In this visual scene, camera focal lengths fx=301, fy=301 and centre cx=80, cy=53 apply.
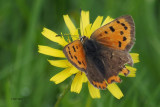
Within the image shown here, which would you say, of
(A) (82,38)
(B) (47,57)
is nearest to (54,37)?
(A) (82,38)

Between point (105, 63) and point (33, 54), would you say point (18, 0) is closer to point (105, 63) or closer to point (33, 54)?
point (33, 54)

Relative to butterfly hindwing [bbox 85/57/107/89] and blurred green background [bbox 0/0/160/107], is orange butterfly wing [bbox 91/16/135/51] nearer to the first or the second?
butterfly hindwing [bbox 85/57/107/89]

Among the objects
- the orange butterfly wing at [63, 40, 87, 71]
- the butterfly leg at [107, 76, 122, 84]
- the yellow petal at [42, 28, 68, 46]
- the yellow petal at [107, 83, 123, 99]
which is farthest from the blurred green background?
the yellow petal at [42, 28, 68, 46]

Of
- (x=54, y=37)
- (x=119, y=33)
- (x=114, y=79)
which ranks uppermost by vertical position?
(x=54, y=37)

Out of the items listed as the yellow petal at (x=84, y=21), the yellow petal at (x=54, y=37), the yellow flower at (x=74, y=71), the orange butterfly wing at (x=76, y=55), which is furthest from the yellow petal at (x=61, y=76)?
the yellow petal at (x=84, y=21)

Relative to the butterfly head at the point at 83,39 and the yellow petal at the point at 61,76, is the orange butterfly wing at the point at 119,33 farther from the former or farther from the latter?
the yellow petal at the point at 61,76

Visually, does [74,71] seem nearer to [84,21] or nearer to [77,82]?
[77,82]

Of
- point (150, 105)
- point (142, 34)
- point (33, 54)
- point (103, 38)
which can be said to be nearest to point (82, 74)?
point (103, 38)
